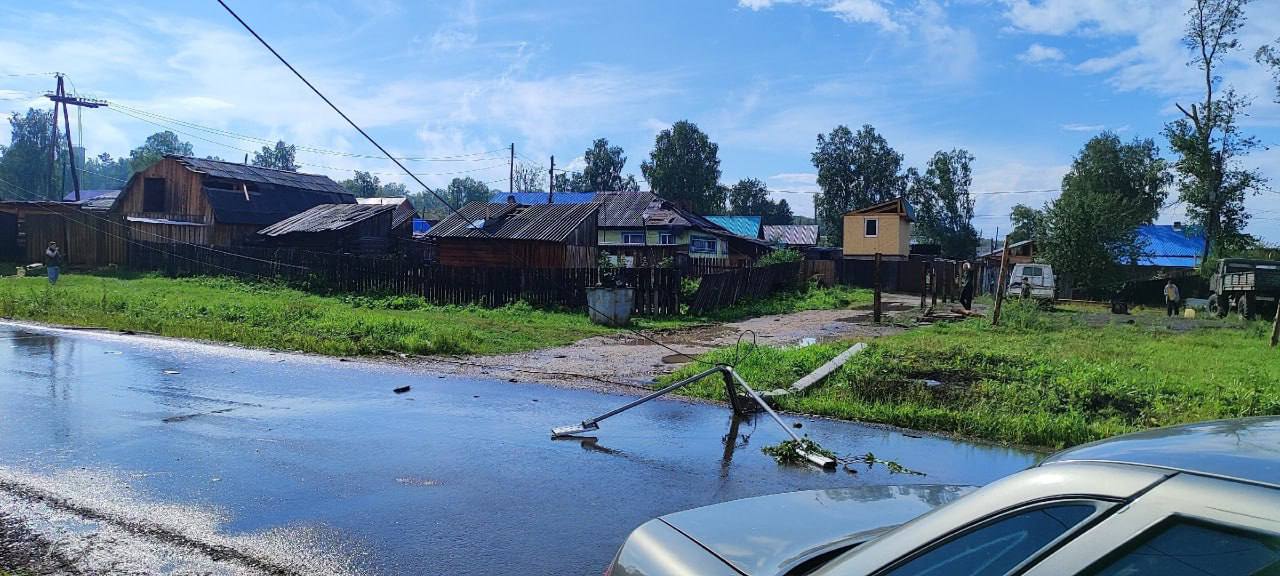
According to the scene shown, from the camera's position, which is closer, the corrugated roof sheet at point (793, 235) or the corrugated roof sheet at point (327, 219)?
the corrugated roof sheet at point (327, 219)

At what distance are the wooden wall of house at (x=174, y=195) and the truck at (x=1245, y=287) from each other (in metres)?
42.0

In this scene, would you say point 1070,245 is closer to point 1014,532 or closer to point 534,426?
point 534,426

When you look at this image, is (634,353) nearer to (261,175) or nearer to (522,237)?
(522,237)

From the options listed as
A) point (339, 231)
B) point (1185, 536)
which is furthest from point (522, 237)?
point (1185, 536)

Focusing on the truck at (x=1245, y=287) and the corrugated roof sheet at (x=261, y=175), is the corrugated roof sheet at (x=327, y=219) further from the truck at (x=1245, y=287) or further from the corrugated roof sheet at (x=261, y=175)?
the truck at (x=1245, y=287)

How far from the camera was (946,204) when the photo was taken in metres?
69.5

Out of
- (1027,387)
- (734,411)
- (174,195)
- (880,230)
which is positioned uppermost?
(174,195)

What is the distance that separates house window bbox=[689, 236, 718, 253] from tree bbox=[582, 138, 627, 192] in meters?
34.5

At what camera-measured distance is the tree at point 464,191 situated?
405ft

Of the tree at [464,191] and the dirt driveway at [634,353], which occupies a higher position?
the tree at [464,191]

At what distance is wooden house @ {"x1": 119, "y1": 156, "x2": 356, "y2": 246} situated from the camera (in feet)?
131

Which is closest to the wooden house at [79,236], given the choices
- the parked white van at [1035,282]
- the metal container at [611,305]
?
the metal container at [611,305]

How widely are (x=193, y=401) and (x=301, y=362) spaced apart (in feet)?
10.6

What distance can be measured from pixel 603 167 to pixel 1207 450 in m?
82.5
